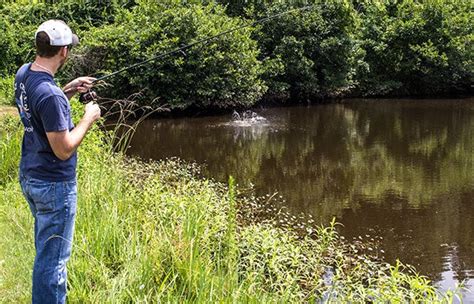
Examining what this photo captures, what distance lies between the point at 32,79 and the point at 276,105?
54.0 ft

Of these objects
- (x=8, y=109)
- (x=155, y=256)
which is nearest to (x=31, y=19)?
(x=8, y=109)

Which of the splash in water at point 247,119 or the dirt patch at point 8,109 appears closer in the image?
the dirt patch at point 8,109

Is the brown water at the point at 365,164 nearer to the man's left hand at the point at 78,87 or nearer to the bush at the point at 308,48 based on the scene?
the bush at the point at 308,48

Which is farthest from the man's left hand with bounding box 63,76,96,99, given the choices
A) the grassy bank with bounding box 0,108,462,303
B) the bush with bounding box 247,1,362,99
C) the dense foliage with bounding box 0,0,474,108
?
the bush with bounding box 247,1,362,99

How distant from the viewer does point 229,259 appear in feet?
12.1

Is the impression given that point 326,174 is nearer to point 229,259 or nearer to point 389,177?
point 389,177

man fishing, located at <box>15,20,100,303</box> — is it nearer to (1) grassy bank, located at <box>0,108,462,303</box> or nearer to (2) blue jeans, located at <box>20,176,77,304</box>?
(2) blue jeans, located at <box>20,176,77,304</box>

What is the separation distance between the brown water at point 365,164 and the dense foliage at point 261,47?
1111mm

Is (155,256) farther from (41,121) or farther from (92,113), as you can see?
(41,121)

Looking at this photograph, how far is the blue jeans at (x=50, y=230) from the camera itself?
2717 millimetres

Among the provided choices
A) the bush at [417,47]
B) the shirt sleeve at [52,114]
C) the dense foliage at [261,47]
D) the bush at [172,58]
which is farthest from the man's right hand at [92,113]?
the bush at [417,47]

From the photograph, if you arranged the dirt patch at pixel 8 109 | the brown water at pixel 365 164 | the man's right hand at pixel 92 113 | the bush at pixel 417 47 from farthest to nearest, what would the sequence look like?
the bush at pixel 417 47, the dirt patch at pixel 8 109, the brown water at pixel 365 164, the man's right hand at pixel 92 113

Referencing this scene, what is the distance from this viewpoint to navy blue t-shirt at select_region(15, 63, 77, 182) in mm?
2564

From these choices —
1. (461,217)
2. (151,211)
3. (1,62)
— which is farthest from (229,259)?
(1,62)
